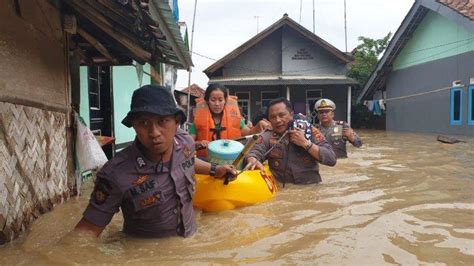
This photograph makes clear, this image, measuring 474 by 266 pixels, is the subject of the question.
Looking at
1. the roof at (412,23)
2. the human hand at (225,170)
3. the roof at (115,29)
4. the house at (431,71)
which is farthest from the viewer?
the house at (431,71)

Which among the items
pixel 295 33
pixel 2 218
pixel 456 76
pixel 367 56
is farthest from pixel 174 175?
pixel 367 56

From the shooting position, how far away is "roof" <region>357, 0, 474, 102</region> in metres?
13.6

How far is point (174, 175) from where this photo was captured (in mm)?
2887

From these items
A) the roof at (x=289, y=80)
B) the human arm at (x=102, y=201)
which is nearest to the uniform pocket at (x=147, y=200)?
the human arm at (x=102, y=201)

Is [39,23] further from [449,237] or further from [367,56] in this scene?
[367,56]

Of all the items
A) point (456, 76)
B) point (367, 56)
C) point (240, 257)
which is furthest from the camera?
point (367, 56)

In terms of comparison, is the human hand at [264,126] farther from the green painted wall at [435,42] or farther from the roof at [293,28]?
the roof at [293,28]

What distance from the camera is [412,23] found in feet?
58.0

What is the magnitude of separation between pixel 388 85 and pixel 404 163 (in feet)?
47.8

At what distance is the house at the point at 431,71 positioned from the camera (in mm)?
14125

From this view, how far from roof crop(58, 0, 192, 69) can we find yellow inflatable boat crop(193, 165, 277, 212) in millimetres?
1541

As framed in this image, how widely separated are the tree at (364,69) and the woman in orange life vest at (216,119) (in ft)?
69.3

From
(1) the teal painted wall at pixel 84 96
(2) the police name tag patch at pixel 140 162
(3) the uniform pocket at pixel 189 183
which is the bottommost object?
(3) the uniform pocket at pixel 189 183

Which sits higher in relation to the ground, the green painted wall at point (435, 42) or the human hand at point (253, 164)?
the green painted wall at point (435, 42)
